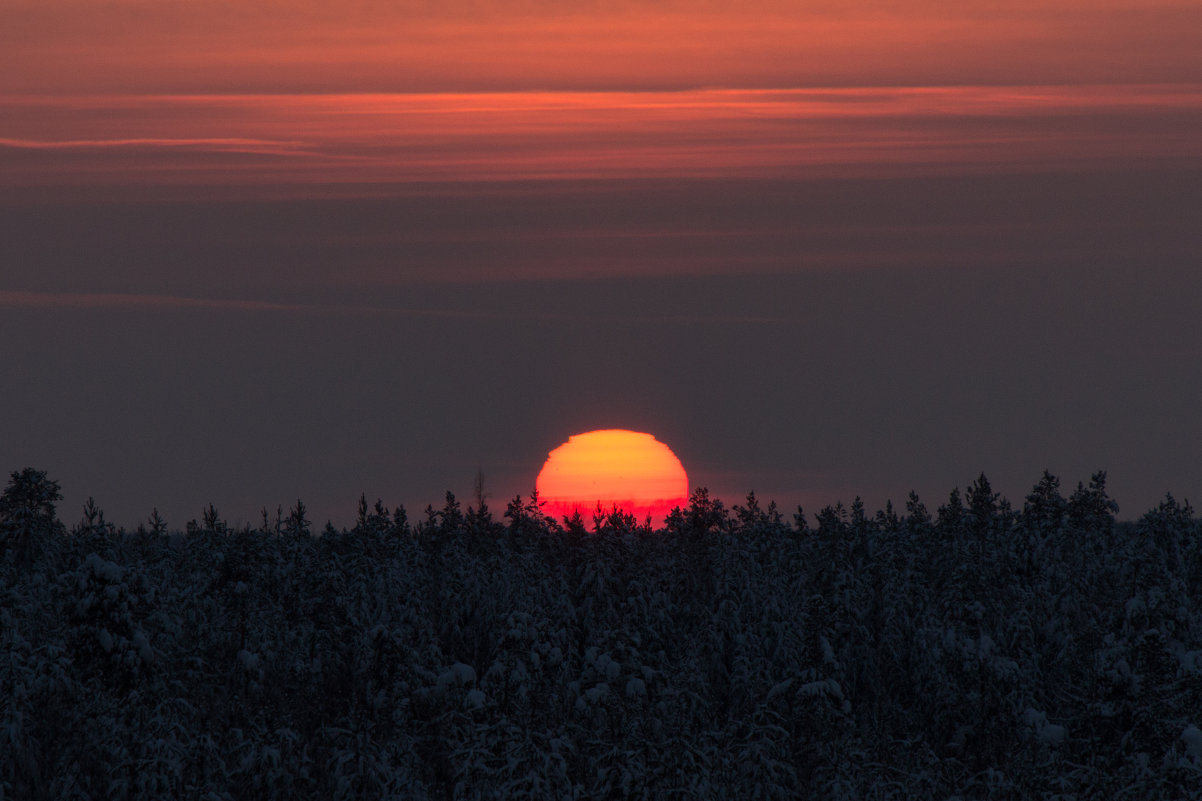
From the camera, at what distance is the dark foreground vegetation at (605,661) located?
49.8 metres

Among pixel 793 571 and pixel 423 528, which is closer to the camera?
pixel 793 571

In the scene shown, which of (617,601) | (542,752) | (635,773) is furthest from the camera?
(617,601)

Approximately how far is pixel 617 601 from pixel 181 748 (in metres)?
27.4

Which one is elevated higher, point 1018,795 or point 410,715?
point 410,715

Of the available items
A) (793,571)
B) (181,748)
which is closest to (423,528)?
(793,571)

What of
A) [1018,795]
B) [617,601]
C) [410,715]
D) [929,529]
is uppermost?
[929,529]

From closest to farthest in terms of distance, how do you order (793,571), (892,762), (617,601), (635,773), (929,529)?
(635,773) → (892,762) → (617,601) → (793,571) → (929,529)

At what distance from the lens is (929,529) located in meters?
106

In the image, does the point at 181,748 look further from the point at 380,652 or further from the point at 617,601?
the point at 617,601

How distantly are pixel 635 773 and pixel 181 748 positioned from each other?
15.8m

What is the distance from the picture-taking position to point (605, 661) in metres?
59.6

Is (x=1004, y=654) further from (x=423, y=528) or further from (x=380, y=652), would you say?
(x=423, y=528)

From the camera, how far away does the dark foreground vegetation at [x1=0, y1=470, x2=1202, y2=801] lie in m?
49.8

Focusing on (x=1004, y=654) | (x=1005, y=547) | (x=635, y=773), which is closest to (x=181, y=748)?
(x=635, y=773)
